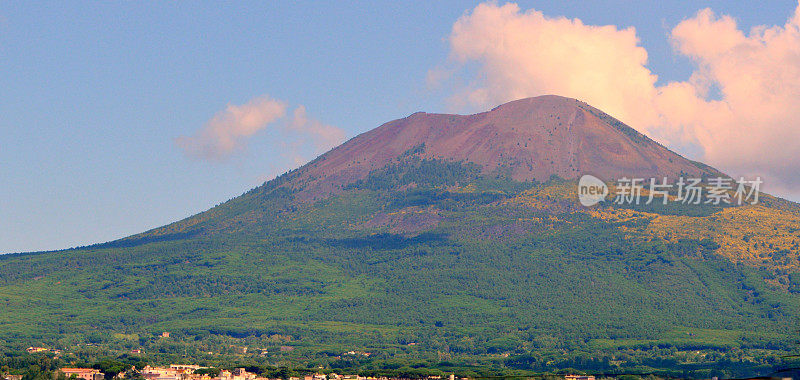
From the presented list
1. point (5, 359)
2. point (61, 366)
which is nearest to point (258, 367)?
point (61, 366)

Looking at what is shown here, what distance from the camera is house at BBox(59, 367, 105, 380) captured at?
16025 centimetres

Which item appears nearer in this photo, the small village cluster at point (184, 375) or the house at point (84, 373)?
the house at point (84, 373)

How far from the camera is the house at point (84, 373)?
160m

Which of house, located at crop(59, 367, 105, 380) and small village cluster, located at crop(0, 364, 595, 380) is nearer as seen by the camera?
house, located at crop(59, 367, 105, 380)

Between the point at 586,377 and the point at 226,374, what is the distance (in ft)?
143

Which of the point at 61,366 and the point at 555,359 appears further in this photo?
the point at 555,359

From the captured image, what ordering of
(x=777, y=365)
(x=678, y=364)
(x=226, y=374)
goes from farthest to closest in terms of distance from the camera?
(x=678, y=364)
(x=777, y=365)
(x=226, y=374)

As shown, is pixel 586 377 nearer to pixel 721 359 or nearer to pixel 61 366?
pixel 721 359

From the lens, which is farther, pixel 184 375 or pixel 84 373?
pixel 84 373

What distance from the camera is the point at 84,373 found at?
533 feet

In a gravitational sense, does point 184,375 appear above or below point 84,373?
below

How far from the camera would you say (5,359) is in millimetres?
183000

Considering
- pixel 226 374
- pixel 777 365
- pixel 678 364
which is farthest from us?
pixel 678 364

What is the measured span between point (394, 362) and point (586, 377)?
40867mm
